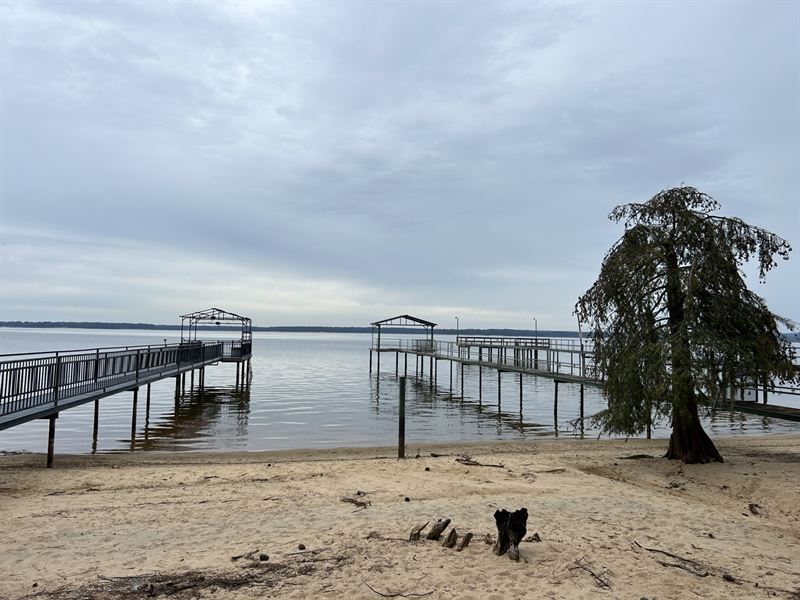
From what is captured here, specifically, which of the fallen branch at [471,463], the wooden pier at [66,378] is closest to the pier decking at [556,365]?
the fallen branch at [471,463]

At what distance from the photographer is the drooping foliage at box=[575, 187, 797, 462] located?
11.6 m

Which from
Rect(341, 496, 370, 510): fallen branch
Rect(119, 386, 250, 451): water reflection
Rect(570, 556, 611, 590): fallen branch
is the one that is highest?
Rect(570, 556, 611, 590): fallen branch

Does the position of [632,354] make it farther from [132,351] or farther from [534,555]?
[132,351]

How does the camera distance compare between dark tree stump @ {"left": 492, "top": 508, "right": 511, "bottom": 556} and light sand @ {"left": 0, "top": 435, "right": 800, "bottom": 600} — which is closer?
light sand @ {"left": 0, "top": 435, "right": 800, "bottom": 600}

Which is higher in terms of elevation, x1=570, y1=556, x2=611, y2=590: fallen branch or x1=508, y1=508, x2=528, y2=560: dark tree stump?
x1=508, y1=508, x2=528, y2=560: dark tree stump

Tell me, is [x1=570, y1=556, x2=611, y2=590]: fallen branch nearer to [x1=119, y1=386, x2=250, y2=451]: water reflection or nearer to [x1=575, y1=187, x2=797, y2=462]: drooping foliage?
[x1=575, y1=187, x2=797, y2=462]: drooping foliage

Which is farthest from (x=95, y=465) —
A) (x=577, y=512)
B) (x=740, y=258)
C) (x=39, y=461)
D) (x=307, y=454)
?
(x=740, y=258)

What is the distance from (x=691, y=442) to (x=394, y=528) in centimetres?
881

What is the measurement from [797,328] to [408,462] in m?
9.69

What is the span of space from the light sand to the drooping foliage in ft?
5.35

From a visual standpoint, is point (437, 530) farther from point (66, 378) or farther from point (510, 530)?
point (66, 378)

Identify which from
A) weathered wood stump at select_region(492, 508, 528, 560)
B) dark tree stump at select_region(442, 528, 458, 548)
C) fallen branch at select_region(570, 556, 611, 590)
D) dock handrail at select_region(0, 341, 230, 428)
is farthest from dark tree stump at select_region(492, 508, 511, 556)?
dock handrail at select_region(0, 341, 230, 428)

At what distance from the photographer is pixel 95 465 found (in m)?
14.2

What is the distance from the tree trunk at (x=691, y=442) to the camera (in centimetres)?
1273
